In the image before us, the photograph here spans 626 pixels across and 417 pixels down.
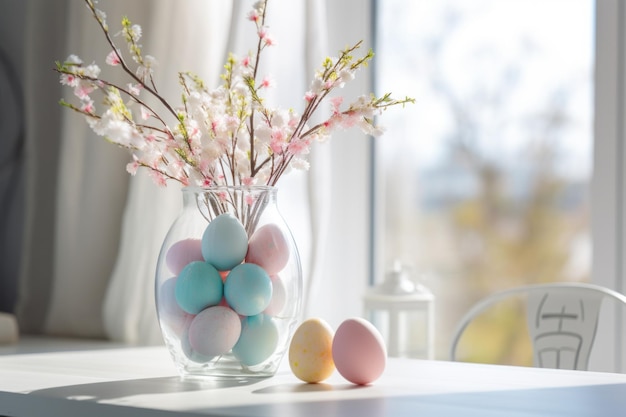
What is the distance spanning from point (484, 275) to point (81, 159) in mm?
983

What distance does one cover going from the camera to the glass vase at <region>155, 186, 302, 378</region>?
3.88ft

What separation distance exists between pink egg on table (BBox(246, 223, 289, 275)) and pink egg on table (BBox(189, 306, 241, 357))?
79 millimetres

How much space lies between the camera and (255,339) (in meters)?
1.20

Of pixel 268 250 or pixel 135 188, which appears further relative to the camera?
pixel 135 188

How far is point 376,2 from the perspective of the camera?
2299 mm

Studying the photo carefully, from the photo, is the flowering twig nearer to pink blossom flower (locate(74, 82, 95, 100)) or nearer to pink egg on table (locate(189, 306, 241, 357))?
pink blossom flower (locate(74, 82, 95, 100))

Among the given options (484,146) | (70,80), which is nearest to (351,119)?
(70,80)

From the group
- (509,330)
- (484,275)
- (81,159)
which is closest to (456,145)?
(484,275)

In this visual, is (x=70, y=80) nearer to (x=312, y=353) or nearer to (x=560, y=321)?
(x=312, y=353)

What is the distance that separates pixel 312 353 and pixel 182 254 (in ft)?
0.71

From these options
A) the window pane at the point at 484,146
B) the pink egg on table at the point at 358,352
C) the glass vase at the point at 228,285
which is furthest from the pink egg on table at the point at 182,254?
the window pane at the point at 484,146

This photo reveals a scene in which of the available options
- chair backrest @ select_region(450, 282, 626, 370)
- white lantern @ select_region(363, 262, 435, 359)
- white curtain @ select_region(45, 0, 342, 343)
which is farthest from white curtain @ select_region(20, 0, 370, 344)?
chair backrest @ select_region(450, 282, 626, 370)

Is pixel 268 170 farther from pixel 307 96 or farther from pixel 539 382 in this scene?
pixel 539 382

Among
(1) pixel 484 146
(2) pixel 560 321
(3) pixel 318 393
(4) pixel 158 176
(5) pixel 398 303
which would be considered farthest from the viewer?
(1) pixel 484 146
